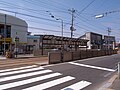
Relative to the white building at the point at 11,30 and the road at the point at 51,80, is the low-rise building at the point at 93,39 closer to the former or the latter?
the white building at the point at 11,30

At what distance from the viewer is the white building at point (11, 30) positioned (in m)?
53.8

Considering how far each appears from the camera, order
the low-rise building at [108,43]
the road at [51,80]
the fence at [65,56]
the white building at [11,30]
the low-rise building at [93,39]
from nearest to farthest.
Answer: the road at [51,80] < the fence at [65,56] < the white building at [11,30] < the low-rise building at [93,39] < the low-rise building at [108,43]

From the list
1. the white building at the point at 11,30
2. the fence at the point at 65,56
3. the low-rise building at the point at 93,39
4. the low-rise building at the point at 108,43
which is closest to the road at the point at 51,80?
the fence at the point at 65,56

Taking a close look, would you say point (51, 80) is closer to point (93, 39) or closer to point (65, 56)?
point (65, 56)

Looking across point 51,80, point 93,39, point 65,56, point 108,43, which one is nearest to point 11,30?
point 65,56

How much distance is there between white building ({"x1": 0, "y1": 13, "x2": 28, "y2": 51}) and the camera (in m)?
53.8

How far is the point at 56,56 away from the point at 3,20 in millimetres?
32311

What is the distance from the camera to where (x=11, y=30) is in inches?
2274

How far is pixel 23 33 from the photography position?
61.8m

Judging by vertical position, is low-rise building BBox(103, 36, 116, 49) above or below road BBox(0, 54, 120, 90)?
above

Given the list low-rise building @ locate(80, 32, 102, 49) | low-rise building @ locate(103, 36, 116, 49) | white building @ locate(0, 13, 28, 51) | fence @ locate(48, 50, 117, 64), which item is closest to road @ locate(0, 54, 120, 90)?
fence @ locate(48, 50, 117, 64)

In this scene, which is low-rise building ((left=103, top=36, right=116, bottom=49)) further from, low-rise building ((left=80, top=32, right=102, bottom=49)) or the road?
the road

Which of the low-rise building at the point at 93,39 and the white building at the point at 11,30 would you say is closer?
the white building at the point at 11,30

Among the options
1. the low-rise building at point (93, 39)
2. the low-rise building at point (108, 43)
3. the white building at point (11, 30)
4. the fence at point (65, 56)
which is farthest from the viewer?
the low-rise building at point (108, 43)
